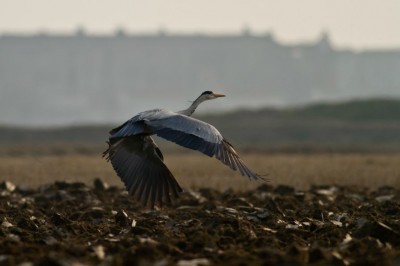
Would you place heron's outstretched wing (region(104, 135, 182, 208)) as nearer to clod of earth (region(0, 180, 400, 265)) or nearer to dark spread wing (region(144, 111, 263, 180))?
clod of earth (region(0, 180, 400, 265))

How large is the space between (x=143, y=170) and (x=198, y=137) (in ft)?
5.19

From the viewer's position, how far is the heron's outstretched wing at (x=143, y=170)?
1453cm

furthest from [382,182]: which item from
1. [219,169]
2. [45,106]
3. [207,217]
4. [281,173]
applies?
[45,106]

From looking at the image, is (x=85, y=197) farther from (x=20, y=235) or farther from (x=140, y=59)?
(x=140, y=59)

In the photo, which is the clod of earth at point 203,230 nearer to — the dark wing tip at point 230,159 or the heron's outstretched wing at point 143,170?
the heron's outstretched wing at point 143,170

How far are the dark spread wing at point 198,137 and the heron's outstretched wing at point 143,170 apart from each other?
1.00 metres

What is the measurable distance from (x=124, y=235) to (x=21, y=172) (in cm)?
1432

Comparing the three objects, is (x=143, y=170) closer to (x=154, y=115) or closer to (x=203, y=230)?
(x=154, y=115)

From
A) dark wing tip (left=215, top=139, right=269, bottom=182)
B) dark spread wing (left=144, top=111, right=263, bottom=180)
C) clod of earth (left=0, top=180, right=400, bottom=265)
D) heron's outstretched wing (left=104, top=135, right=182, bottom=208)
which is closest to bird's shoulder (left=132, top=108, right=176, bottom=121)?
dark spread wing (left=144, top=111, right=263, bottom=180)

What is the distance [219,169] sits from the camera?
1085 inches

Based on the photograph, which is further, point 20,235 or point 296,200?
point 296,200

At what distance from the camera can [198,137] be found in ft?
43.4

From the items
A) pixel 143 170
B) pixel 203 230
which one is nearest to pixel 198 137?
pixel 143 170

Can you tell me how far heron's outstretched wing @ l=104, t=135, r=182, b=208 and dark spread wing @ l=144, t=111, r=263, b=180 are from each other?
1.00 m
